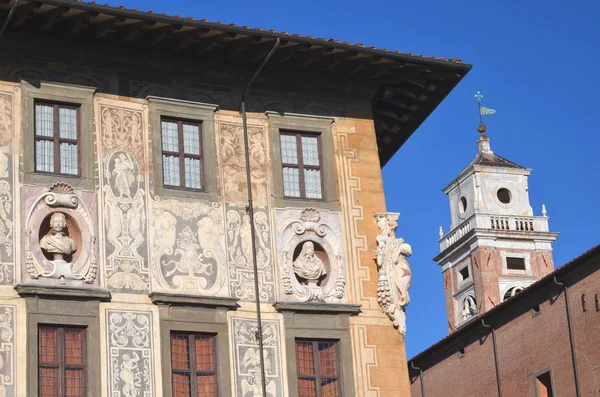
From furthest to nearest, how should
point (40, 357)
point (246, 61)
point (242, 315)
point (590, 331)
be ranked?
point (590, 331) < point (246, 61) < point (242, 315) < point (40, 357)

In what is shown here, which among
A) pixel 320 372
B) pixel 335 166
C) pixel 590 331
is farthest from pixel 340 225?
pixel 590 331

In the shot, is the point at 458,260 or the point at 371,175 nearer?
the point at 371,175

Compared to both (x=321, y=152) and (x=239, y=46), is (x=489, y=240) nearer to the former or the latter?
(x=321, y=152)

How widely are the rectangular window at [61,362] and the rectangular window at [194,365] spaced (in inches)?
65.7

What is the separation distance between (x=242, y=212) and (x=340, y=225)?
1986 mm

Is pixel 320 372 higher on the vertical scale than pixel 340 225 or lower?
lower

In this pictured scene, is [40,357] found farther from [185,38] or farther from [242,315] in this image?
[185,38]

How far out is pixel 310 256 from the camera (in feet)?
84.3

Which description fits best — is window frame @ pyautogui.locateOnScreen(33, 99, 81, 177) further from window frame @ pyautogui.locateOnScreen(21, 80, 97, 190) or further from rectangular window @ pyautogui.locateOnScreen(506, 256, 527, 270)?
rectangular window @ pyautogui.locateOnScreen(506, 256, 527, 270)

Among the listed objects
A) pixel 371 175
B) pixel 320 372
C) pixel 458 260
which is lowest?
pixel 320 372

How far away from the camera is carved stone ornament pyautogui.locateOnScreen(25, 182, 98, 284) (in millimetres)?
23578

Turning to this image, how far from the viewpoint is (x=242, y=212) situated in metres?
25.6

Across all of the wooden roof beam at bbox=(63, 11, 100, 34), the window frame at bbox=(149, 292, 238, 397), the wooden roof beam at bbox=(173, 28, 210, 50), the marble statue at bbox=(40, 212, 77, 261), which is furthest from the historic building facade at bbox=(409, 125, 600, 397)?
the marble statue at bbox=(40, 212, 77, 261)

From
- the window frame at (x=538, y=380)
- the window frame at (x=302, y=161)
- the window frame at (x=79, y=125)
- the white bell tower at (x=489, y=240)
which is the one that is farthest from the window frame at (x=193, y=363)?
the white bell tower at (x=489, y=240)
